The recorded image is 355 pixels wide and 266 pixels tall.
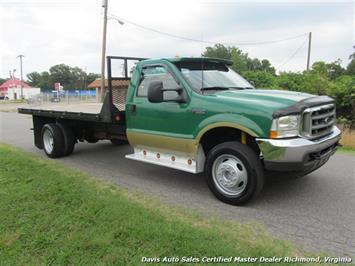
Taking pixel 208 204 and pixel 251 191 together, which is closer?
pixel 251 191

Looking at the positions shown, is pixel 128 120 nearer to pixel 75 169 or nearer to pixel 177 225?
pixel 75 169

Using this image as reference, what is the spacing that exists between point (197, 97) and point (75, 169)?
321 centimetres

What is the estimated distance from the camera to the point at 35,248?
3.38 m

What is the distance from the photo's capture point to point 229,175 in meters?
4.51

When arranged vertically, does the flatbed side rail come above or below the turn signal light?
below

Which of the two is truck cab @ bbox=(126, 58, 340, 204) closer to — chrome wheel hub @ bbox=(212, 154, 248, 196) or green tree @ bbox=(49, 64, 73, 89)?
chrome wheel hub @ bbox=(212, 154, 248, 196)

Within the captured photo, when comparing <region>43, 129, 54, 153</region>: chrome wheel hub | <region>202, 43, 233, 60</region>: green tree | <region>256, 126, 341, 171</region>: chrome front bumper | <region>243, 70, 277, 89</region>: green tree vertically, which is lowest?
<region>43, 129, 54, 153</region>: chrome wheel hub

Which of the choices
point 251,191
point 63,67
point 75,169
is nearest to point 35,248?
point 251,191

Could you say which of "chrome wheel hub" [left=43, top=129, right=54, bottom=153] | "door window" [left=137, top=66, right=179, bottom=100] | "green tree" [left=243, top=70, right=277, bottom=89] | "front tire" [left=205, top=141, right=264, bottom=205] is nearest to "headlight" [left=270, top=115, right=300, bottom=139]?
"front tire" [left=205, top=141, right=264, bottom=205]

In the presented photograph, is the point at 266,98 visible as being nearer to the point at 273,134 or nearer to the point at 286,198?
the point at 273,134

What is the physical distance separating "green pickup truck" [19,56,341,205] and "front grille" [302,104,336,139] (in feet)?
0.04

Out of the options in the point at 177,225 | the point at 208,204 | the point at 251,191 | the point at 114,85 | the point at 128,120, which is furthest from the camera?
the point at 114,85

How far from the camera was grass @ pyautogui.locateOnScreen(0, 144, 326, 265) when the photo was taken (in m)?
3.20

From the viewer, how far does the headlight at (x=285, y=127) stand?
398 centimetres
